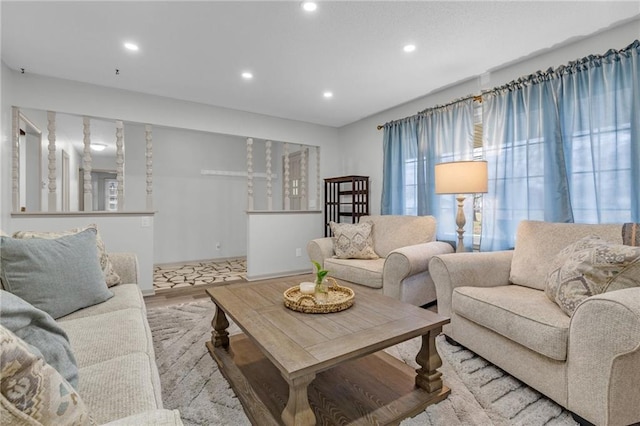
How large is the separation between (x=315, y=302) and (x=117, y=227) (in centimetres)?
276

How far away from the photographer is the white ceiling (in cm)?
205

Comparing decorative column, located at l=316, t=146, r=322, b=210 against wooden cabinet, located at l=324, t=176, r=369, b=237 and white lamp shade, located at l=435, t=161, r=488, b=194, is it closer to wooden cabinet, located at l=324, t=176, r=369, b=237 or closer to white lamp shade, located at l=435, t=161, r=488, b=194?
wooden cabinet, located at l=324, t=176, r=369, b=237

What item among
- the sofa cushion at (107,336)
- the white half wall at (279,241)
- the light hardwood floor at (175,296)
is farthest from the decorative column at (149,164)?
the sofa cushion at (107,336)

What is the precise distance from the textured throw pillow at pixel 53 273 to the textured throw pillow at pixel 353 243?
2.21 meters

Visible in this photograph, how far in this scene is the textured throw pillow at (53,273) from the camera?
4.92ft

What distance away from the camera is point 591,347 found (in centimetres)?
135

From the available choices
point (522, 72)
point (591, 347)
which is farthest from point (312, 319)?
point (522, 72)

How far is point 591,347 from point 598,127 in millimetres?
1811

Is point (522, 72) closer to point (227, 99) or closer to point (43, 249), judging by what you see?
point (227, 99)

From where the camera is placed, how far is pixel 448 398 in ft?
5.31

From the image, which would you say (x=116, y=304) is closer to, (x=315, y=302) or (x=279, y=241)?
(x=315, y=302)

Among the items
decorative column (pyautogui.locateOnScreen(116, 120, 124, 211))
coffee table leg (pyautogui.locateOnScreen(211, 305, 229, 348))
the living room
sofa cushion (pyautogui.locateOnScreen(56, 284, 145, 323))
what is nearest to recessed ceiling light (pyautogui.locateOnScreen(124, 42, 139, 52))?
the living room

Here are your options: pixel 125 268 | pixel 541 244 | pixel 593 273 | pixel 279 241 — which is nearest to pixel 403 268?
pixel 541 244

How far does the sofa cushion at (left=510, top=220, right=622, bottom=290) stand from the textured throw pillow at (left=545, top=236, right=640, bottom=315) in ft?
0.95
